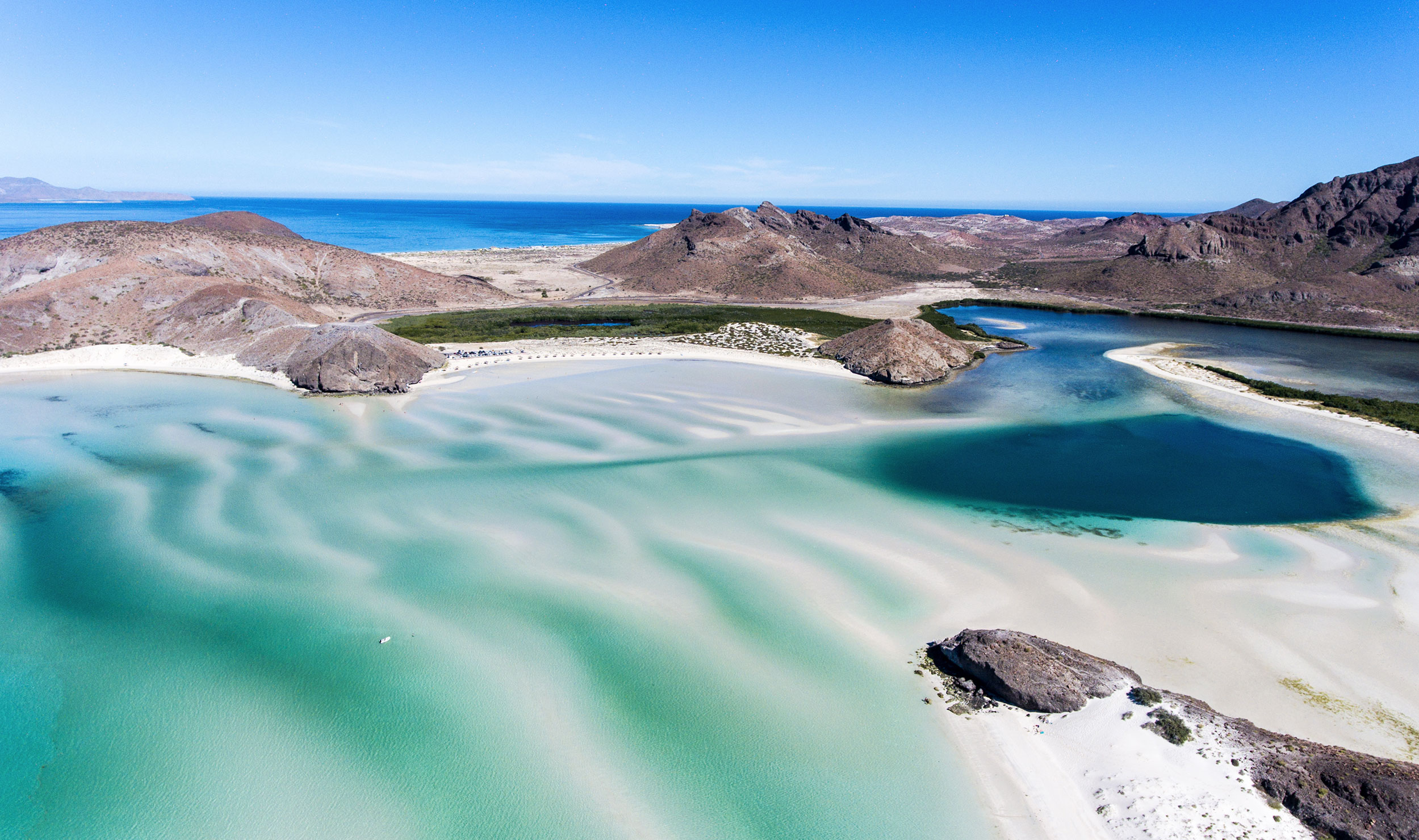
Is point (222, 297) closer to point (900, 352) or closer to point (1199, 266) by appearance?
point (900, 352)

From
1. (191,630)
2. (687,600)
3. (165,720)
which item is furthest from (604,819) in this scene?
(191,630)

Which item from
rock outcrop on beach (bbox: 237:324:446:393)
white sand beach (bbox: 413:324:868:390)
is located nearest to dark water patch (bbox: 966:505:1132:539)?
white sand beach (bbox: 413:324:868:390)

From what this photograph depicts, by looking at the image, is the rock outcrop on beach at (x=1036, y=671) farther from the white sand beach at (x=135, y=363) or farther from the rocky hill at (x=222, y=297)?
the white sand beach at (x=135, y=363)

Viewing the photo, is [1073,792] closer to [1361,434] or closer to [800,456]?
[800,456]

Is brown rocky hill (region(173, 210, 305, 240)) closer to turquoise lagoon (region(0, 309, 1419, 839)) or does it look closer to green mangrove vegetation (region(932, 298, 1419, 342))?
Answer: turquoise lagoon (region(0, 309, 1419, 839))

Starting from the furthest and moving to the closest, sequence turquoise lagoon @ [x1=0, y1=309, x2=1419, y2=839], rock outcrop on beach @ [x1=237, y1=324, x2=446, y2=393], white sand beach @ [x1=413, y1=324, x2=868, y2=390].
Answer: white sand beach @ [x1=413, y1=324, x2=868, y2=390]
rock outcrop on beach @ [x1=237, y1=324, x2=446, y2=393]
turquoise lagoon @ [x1=0, y1=309, x2=1419, y2=839]

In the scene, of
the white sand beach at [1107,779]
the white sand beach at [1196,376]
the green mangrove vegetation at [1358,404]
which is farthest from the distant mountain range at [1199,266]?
the white sand beach at [1107,779]
